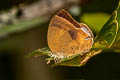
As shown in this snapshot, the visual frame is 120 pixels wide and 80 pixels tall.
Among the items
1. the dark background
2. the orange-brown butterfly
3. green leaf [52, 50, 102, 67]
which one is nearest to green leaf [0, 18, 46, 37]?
the dark background

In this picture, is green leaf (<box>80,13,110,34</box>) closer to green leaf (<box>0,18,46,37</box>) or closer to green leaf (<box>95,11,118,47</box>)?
green leaf (<box>0,18,46,37</box>)

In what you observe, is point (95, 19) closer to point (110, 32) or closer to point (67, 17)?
point (67, 17)

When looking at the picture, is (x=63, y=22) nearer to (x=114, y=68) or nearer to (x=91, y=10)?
(x=114, y=68)

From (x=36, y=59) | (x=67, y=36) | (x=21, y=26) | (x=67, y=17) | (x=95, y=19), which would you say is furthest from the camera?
(x=36, y=59)

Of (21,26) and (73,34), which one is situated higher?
(21,26)

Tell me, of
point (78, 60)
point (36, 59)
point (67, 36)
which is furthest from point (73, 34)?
point (36, 59)
